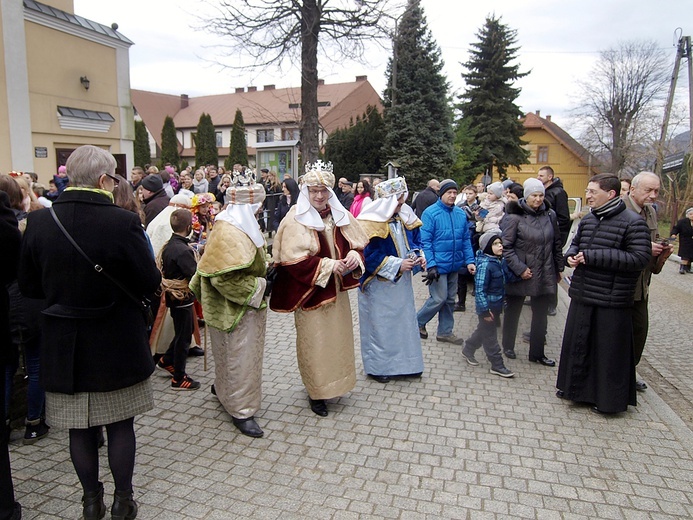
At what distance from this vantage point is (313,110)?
13992 millimetres

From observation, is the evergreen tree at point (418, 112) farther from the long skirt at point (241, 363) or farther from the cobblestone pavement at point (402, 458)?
the long skirt at point (241, 363)

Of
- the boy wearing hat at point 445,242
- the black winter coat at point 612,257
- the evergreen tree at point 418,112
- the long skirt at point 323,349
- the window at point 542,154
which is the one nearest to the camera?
the black winter coat at point 612,257

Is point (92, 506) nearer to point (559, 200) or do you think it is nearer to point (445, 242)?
point (445, 242)

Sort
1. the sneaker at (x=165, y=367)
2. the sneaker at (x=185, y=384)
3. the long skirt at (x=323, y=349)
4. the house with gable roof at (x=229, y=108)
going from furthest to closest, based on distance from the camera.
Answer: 1. the house with gable roof at (x=229, y=108)
2. the sneaker at (x=165, y=367)
3. the sneaker at (x=185, y=384)
4. the long skirt at (x=323, y=349)

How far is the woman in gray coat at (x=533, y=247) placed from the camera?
5551mm

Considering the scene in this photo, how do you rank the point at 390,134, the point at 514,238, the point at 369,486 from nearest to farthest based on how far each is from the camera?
the point at 369,486, the point at 514,238, the point at 390,134

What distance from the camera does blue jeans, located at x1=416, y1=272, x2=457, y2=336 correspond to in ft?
21.1

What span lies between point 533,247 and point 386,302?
1.72 meters

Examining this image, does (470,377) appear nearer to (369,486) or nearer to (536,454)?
(536,454)

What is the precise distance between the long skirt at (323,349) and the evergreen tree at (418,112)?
20.8 metres

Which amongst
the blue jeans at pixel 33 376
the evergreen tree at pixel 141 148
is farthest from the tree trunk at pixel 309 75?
the evergreen tree at pixel 141 148

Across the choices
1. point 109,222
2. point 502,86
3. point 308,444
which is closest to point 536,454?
point 308,444

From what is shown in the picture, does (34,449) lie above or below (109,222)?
below

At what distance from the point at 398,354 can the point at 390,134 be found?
2066 centimetres
